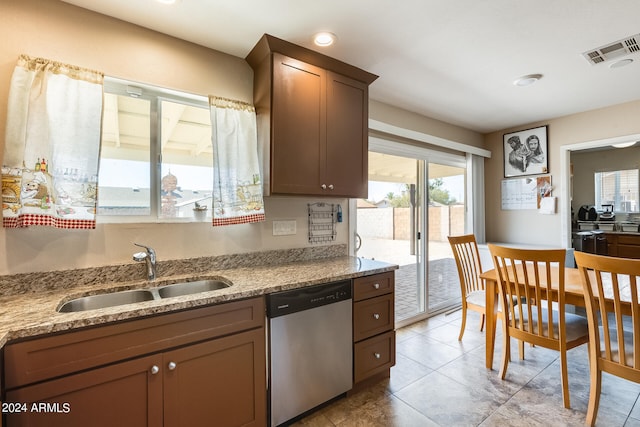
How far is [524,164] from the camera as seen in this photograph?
3846 millimetres

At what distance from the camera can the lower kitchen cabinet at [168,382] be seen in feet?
3.64

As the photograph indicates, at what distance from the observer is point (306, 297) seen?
1743 mm

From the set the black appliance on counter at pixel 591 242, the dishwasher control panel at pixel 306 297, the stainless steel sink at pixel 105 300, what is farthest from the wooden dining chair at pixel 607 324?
the black appliance on counter at pixel 591 242

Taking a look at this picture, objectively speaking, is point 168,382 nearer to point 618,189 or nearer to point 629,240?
point 629,240

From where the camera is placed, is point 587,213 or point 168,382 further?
point 587,213

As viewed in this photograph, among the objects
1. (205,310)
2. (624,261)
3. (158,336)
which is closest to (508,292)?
(624,261)

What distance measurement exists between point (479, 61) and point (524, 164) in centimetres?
224

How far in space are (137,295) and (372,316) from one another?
1.51 metres

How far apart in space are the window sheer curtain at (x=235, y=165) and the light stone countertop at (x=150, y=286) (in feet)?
1.27

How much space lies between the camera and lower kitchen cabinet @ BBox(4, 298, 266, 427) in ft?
3.64

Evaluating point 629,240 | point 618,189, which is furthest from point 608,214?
point 629,240

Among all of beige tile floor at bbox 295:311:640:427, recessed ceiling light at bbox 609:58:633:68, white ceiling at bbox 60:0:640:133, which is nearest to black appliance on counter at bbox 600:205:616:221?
white ceiling at bbox 60:0:640:133

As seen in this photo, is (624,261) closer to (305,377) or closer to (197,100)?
(305,377)

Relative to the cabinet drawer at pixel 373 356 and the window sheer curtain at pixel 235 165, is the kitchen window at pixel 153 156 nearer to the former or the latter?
the window sheer curtain at pixel 235 165
